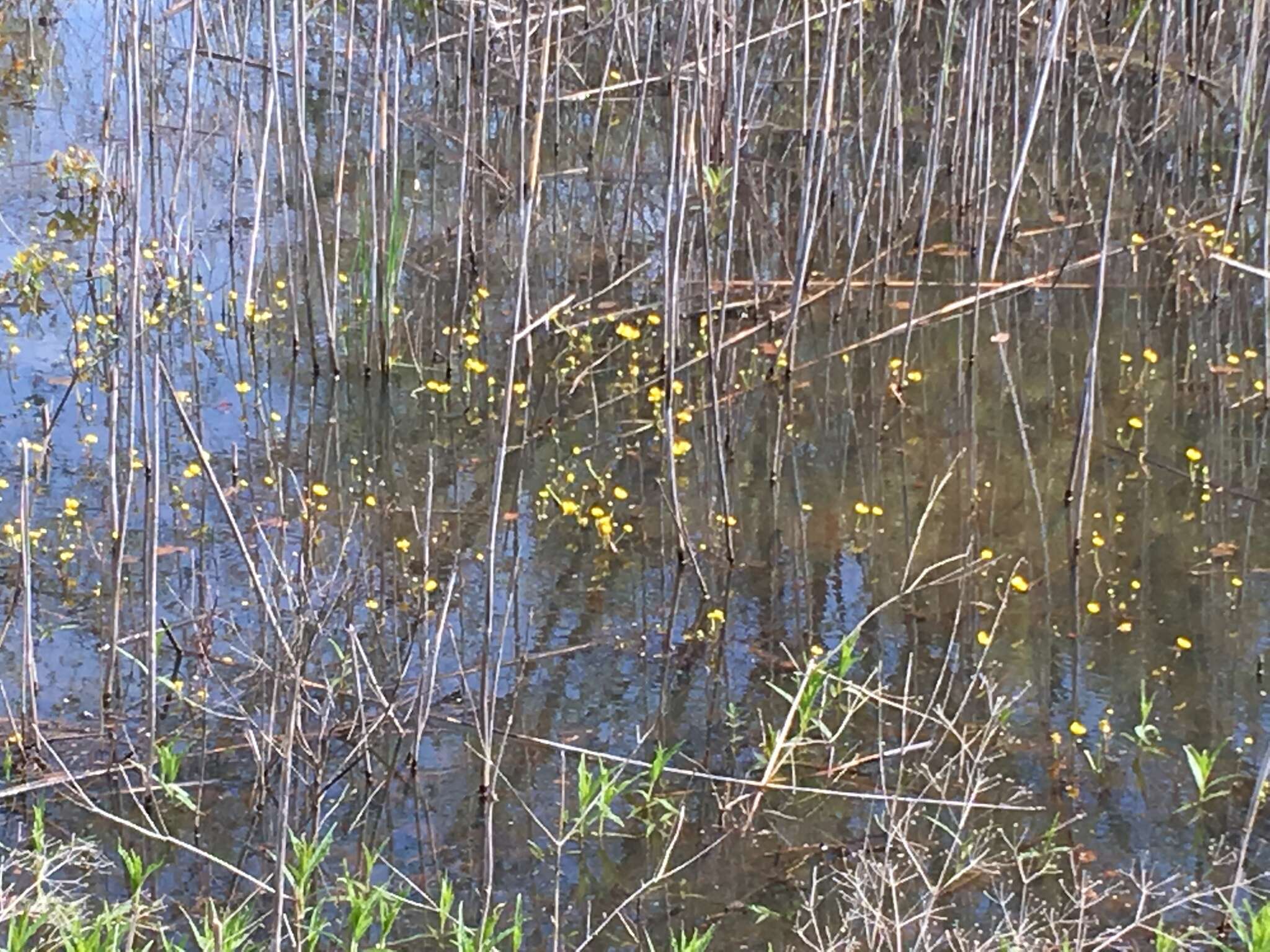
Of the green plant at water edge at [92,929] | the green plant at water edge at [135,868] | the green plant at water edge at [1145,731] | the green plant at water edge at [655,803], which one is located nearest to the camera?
the green plant at water edge at [92,929]

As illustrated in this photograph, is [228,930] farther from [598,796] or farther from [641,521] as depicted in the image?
[641,521]

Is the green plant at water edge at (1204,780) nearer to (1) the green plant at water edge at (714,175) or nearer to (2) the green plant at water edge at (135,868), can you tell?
(2) the green plant at water edge at (135,868)

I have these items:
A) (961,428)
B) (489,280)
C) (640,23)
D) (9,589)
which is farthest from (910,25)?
(9,589)

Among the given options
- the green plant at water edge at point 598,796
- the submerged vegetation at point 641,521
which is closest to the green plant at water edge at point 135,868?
the submerged vegetation at point 641,521

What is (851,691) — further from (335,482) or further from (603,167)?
(603,167)

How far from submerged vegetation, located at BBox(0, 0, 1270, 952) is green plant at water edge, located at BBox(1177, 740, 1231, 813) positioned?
Result: 2cm

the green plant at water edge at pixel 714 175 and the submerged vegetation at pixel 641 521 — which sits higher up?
the green plant at water edge at pixel 714 175

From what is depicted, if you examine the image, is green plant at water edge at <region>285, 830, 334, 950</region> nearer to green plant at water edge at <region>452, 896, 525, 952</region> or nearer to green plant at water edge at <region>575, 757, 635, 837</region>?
green plant at water edge at <region>452, 896, 525, 952</region>

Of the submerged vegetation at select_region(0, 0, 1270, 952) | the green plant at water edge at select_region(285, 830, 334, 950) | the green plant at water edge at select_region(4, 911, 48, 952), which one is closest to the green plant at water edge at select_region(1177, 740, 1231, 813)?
the submerged vegetation at select_region(0, 0, 1270, 952)

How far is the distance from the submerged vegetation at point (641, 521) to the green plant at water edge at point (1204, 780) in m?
0.02

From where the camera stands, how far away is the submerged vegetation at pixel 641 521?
2.71m

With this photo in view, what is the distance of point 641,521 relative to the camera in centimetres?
407

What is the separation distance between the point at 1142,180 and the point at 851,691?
3906 mm

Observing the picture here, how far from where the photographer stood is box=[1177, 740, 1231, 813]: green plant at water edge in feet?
9.66
